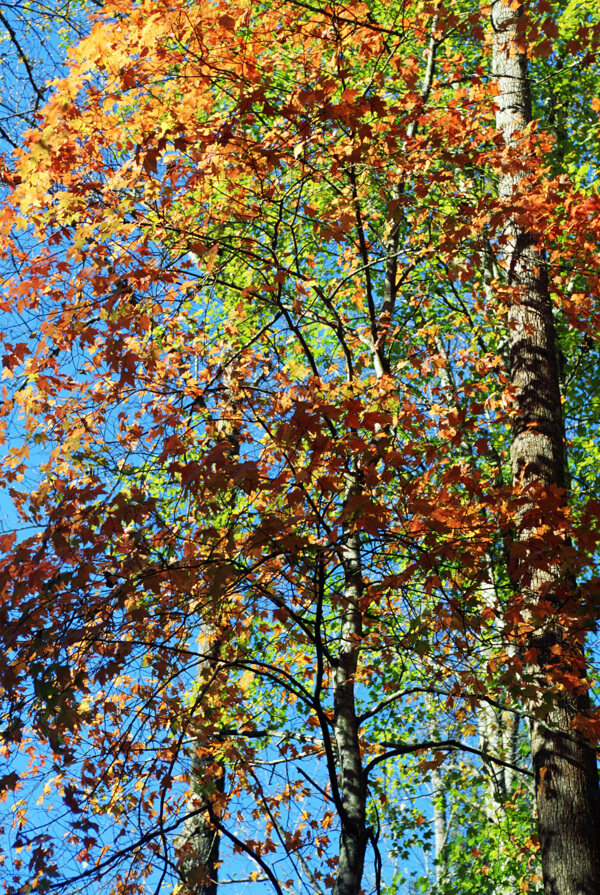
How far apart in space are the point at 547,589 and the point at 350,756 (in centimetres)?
197

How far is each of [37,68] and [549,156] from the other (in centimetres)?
947

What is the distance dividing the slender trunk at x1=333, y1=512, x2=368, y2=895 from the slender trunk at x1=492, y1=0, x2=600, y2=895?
1374mm

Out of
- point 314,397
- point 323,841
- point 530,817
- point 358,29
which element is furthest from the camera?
point 530,817

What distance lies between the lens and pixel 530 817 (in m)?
9.77

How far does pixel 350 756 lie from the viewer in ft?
18.5

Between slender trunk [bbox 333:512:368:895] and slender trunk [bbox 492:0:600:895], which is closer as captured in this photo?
slender trunk [bbox 333:512:368:895]

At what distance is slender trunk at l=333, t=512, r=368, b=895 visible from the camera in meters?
5.14

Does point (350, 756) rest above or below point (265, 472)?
below

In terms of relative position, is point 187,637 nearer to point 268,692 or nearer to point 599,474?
point 268,692

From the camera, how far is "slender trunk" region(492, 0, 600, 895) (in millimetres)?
5473

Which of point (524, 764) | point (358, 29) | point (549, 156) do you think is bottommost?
point (524, 764)

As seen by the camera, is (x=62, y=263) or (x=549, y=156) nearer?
(x=62, y=263)

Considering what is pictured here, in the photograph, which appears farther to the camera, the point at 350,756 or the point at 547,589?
the point at 350,756

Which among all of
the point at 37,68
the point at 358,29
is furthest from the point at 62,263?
the point at 358,29
